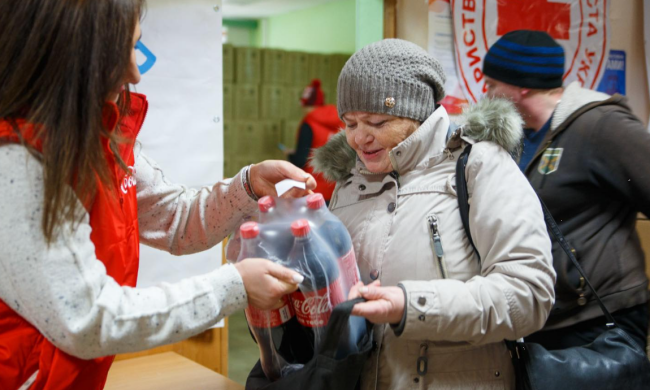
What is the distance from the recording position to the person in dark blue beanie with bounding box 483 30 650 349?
5.50ft

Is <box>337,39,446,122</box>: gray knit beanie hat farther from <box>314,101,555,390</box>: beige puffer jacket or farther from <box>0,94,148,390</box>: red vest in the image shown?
<box>0,94,148,390</box>: red vest

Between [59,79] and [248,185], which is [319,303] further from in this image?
[59,79]

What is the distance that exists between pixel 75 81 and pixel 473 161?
31.0 inches

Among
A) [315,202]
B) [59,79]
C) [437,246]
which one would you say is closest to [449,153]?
[437,246]

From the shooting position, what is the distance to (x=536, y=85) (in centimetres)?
217

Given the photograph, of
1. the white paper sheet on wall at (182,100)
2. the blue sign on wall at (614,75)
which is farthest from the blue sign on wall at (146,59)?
the blue sign on wall at (614,75)

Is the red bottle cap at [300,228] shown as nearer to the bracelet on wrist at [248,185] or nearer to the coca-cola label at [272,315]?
the coca-cola label at [272,315]

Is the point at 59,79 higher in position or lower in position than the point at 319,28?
lower

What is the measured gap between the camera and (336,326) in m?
1.10

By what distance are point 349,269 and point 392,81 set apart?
44cm

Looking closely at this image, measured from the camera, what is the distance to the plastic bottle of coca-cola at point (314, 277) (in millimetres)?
1123

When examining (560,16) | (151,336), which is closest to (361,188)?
(151,336)

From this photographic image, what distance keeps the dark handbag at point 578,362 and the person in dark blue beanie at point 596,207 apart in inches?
6.4

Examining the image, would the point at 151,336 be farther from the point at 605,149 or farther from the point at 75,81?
the point at 605,149
